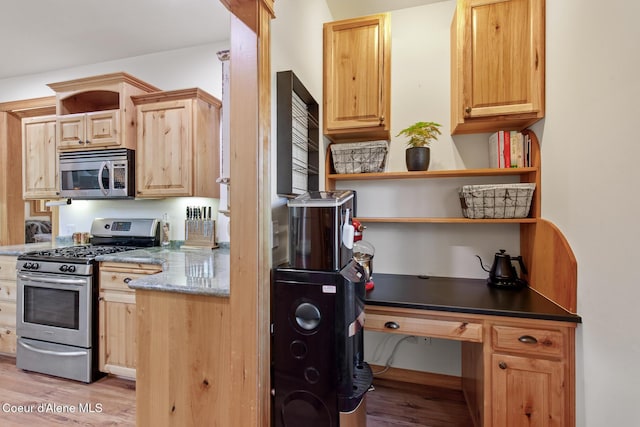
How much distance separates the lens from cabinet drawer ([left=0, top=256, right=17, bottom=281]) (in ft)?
8.64

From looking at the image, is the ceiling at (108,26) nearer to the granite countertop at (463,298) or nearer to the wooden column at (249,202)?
the wooden column at (249,202)

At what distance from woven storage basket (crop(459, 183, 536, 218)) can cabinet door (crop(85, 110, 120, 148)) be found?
119 inches

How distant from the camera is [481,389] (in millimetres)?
1542

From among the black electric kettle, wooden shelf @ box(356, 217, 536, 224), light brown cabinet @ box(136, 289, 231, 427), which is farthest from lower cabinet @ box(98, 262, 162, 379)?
the black electric kettle

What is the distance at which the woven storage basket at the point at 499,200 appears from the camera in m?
1.78

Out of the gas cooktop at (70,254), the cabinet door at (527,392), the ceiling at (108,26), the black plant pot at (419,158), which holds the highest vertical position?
the ceiling at (108,26)

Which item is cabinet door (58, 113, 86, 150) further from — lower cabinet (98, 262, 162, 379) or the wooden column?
the wooden column

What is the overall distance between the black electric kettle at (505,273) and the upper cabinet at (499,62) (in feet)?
2.91

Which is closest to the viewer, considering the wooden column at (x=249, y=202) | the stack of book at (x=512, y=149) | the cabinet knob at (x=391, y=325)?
the wooden column at (x=249, y=202)

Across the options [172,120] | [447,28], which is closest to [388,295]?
[447,28]

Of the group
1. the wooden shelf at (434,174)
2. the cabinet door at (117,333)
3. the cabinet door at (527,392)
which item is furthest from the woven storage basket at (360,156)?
the cabinet door at (117,333)

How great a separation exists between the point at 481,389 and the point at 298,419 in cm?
101

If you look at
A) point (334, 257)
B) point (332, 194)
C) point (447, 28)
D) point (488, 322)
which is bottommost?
point (488, 322)

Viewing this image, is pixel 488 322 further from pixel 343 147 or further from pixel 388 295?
pixel 343 147
